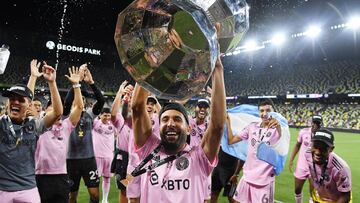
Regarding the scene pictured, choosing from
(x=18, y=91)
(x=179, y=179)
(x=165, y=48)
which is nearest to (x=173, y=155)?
(x=179, y=179)

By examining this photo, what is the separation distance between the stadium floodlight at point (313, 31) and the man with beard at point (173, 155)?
94.9ft

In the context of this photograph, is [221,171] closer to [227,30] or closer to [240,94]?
[227,30]

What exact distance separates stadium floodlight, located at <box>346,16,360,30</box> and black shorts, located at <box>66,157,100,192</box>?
2570 centimetres

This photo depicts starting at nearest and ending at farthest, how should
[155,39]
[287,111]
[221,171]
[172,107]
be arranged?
[155,39], [172,107], [221,171], [287,111]

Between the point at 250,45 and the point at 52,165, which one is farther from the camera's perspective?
the point at 250,45

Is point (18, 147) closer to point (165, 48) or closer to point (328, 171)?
point (165, 48)

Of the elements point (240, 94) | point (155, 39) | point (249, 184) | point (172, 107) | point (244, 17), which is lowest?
point (249, 184)

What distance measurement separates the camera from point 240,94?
132 feet

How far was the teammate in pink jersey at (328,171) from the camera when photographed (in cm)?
337

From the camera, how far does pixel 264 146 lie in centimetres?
457

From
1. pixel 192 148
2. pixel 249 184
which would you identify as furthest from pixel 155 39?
pixel 249 184

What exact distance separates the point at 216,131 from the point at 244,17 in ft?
2.73

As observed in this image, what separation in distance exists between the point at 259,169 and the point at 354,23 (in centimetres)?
2549

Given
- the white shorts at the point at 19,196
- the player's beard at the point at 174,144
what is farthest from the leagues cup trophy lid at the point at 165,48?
the white shorts at the point at 19,196
